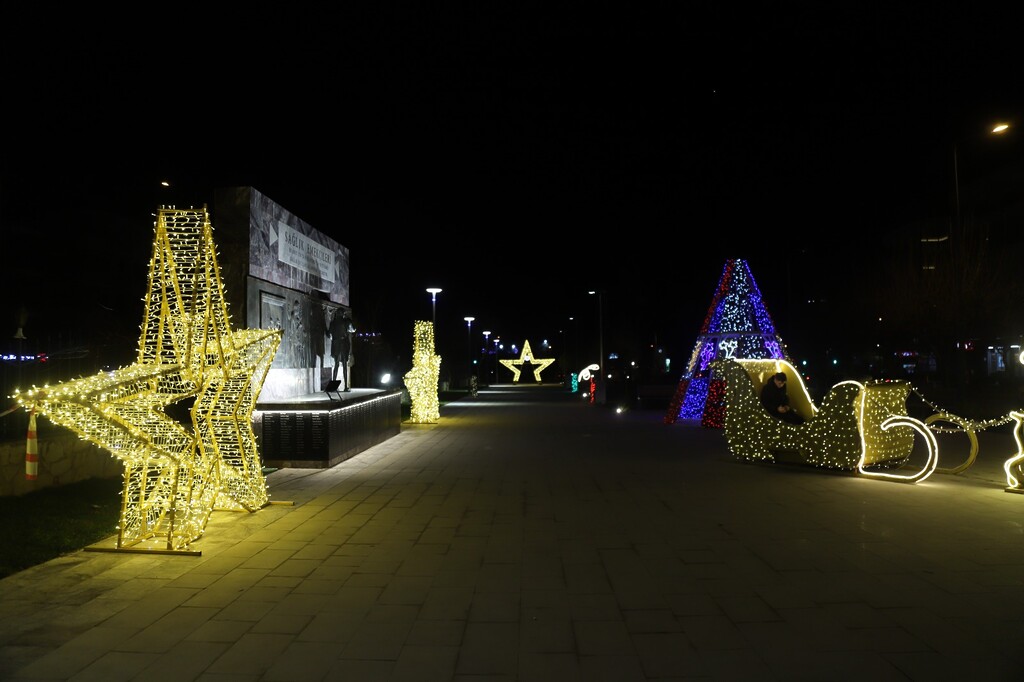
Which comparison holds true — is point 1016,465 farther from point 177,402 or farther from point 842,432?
point 177,402

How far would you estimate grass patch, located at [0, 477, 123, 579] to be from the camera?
239 inches

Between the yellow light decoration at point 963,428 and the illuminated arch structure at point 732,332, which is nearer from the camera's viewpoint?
the yellow light decoration at point 963,428

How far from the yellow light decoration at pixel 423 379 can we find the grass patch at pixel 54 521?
10.6 m

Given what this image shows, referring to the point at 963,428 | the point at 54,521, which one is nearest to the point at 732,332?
the point at 963,428

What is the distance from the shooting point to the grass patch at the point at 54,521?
6.08 m

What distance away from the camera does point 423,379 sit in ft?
64.4

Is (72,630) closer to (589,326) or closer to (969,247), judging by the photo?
(969,247)

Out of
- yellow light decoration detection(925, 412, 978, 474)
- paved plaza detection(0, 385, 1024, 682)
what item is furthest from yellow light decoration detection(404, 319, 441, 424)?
yellow light decoration detection(925, 412, 978, 474)

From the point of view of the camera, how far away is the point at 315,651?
3994 mm

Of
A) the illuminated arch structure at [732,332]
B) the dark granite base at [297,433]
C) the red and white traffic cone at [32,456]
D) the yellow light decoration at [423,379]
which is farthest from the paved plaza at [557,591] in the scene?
the yellow light decoration at [423,379]

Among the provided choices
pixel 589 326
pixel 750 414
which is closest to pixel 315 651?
pixel 750 414

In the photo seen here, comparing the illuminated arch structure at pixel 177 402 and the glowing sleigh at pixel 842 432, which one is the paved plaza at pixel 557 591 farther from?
the glowing sleigh at pixel 842 432

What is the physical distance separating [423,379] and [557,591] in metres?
14.9

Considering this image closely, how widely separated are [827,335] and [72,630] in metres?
34.8
